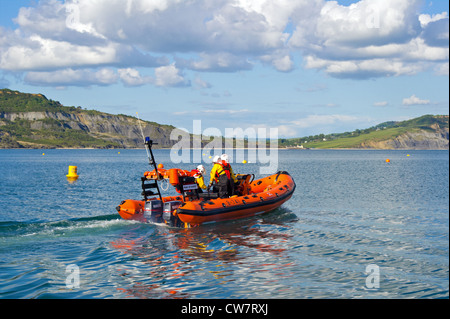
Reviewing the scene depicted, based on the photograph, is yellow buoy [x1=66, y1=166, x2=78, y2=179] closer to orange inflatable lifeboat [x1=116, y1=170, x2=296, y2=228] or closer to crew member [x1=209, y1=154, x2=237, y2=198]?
orange inflatable lifeboat [x1=116, y1=170, x2=296, y2=228]

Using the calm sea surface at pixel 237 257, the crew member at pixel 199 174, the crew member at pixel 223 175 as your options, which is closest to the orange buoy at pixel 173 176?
the crew member at pixel 199 174

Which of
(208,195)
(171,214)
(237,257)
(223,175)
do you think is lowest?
(237,257)

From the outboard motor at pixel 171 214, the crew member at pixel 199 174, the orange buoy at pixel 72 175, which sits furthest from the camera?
the orange buoy at pixel 72 175

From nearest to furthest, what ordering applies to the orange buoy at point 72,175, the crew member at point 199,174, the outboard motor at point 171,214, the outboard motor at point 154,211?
the outboard motor at point 171,214, the outboard motor at point 154,211, the crew member at point 199,174, the orange buoy at point 72,175

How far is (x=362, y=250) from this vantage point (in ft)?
39.0

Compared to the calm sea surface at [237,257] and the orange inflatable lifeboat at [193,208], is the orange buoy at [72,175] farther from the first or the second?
the orange inflatable lifeboat at [193,208]

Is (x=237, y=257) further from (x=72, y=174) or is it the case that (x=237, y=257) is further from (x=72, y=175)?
(x=72, y=174)

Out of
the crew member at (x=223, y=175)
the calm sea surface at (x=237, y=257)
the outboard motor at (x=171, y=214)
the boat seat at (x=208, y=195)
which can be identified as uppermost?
the crew member at (x=223, y=175)

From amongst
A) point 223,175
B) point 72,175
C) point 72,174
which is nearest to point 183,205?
→ point 223,175

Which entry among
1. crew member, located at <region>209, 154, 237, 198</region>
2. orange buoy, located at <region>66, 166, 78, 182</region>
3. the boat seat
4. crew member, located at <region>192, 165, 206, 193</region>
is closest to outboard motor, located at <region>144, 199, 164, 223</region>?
crew member, located at <region>192, 165, 206, 193</region>
